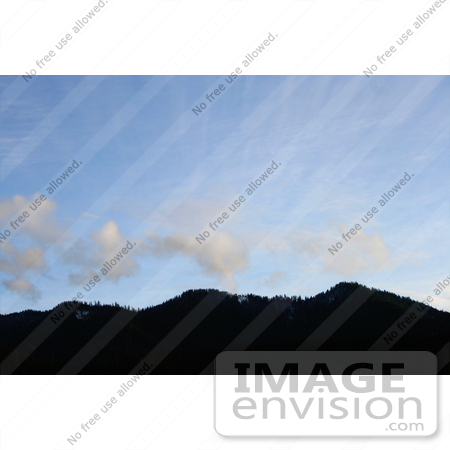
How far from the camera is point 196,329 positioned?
16.3 ft

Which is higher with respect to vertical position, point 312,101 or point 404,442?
point 312,101

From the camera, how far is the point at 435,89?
5.09m

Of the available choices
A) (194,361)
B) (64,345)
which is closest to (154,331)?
(194,361)

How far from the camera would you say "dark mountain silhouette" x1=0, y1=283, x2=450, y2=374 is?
15.7 feet

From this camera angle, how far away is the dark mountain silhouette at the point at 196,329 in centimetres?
477
